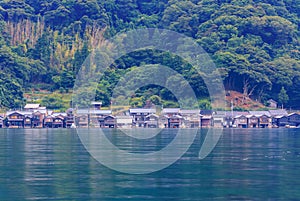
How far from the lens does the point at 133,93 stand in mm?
87062

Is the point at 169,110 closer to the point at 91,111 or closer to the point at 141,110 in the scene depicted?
the point at 141,110

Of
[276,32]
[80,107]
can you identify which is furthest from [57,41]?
[276,32]

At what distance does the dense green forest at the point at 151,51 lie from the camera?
88.8m

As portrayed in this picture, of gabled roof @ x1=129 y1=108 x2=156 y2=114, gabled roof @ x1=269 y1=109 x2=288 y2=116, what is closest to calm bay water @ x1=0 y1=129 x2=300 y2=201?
gabled roof @ x1=129 y1=108 x2=156 y2=114

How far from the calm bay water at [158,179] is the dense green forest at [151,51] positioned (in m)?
52.5

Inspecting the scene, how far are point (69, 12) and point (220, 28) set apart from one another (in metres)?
25.1

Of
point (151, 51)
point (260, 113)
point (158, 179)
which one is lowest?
point (158, 179)

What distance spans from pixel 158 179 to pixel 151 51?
71.2 m

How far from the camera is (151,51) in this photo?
9688 cm

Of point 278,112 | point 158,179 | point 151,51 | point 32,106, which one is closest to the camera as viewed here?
point 158,179

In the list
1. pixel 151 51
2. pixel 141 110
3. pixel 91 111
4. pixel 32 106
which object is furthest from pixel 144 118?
pixel 151 51

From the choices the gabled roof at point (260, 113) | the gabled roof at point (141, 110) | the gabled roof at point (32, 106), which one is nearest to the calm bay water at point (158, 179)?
the gabled roof at point (141, 110)

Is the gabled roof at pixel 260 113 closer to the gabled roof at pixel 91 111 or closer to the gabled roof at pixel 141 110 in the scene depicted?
the gabled roof at pixel 141 110

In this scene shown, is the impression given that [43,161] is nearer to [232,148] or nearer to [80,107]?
[232,148]
